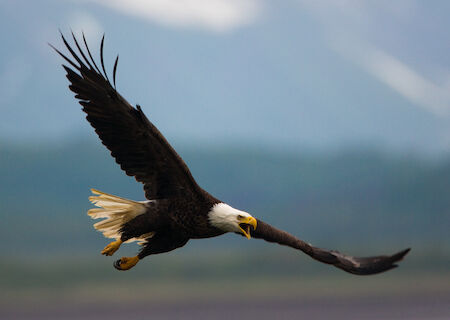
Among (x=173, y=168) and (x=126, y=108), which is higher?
(x=126, y=108)

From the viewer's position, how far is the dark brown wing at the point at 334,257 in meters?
5.89

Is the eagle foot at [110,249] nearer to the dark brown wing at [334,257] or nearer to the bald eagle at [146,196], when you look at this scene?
the bald eagle at [146,196]

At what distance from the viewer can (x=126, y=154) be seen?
233 inches

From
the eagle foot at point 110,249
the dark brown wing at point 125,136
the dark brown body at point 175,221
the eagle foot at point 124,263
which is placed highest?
the dark brown wing at point 125,136

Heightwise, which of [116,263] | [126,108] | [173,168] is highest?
[126,108]

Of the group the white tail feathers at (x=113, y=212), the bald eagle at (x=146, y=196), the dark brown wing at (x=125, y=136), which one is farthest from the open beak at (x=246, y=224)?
the white tail feathers at (x=113, y=212)

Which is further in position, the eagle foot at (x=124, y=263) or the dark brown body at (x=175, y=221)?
the eagle foot at (x=124, y=263)

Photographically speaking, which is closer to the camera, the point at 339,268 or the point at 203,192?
the point at 203,192

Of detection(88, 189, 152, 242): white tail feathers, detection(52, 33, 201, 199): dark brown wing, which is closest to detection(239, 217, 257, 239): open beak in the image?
detection(52, 33, 201, 199): dark brown wing

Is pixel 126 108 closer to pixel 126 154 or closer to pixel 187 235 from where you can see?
pixel 126 154

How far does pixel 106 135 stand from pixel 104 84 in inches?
16.7

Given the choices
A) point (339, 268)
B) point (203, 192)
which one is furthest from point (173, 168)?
point (339, 268)

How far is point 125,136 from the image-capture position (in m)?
5.82

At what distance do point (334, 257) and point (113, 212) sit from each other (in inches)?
78.4
